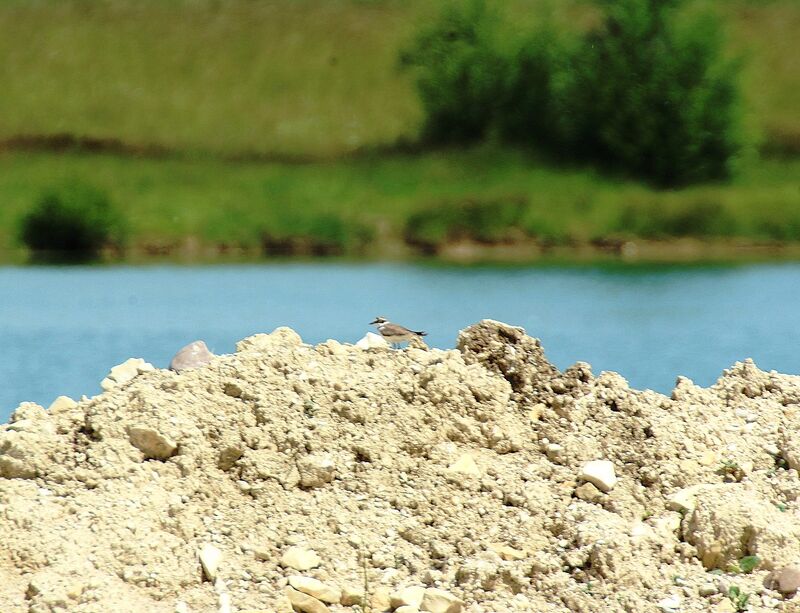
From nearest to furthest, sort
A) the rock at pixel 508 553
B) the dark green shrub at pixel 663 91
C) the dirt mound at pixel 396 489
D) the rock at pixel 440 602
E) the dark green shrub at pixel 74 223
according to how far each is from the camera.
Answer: the rock at pixel 440 602 → the dirt mound at pixel 396 489 → the rock at pixel 508 553 → the dark green shrub at pixel 74 223 → the dark green shrub at pixel 663 91

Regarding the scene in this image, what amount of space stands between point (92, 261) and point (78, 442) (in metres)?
46.2

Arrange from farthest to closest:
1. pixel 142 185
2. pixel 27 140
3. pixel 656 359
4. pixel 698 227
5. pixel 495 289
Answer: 1. pixel 27 140
2. pixel 142 185
3. pixel 698 227
4. pixel 495 289
5. pixel 656 359

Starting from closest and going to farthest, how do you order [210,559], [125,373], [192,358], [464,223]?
[210,559] → [125,373] → [192,358] → [464,223]

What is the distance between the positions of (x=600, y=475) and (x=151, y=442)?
9.52 ft

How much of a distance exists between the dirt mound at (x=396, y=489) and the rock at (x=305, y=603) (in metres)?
0.01

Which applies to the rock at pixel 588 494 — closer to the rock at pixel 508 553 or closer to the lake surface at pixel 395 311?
the rock at pixel 508 553

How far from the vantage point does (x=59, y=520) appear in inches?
360

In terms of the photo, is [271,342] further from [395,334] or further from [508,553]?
[508,553]

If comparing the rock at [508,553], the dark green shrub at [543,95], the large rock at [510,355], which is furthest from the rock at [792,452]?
the dark green shrub at [543,95]

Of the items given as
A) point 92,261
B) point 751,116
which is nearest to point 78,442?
point 92,261

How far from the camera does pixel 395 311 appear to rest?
115ft

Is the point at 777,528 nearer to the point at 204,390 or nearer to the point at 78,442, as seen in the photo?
Answer: the point at 204,390

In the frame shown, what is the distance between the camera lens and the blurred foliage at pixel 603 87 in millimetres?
71188

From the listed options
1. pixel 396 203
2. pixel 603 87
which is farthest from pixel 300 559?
pixel 603 87
